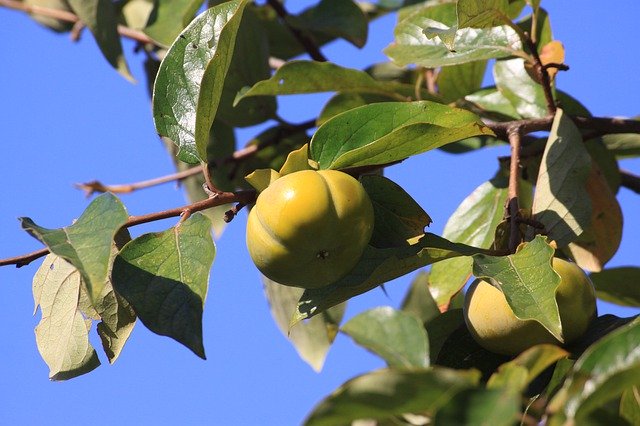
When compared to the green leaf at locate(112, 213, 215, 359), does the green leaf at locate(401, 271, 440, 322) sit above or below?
below

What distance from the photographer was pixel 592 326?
151cm

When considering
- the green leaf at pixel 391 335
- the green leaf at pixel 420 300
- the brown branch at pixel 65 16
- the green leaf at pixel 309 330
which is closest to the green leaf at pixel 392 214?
the green leaf at pixel 391 335

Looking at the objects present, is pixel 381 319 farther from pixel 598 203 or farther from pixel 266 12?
pixel 266 12

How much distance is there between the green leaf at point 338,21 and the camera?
2.67m

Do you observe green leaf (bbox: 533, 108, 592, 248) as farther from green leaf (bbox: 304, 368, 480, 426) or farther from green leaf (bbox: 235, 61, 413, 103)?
green leaf (bbox: 304, 368, 480, 426)

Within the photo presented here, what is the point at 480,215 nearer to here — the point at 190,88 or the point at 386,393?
the point at 190,88

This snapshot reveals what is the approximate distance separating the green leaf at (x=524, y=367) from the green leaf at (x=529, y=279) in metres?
0.22

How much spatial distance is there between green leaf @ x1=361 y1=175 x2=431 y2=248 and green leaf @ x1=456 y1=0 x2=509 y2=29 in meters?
0.37

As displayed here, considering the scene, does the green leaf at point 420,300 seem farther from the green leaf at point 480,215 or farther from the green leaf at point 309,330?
the green leaf at point 480,215

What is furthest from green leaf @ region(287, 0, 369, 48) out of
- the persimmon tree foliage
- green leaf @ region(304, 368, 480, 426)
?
green leaf @ region(304, 368, 480, 426)

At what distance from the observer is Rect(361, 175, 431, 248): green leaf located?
4.97 ft

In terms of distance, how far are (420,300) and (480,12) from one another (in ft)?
3.95

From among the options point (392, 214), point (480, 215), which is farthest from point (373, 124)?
point (480, 215)

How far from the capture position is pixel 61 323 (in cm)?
160
